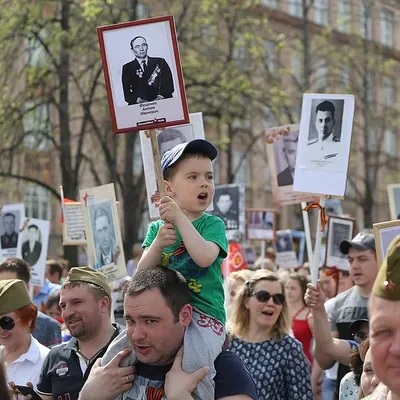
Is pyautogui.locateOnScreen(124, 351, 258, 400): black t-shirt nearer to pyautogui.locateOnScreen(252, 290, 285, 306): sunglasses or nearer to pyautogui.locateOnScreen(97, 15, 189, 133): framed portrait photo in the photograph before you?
pyautogui.locateOnScreen(97, 15, 189, 133): framed portrait photo

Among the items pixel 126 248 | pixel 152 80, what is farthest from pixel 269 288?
pixel 126 248

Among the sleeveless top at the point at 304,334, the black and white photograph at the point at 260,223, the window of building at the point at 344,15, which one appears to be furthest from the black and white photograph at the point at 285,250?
the window of building at the point at 344,15

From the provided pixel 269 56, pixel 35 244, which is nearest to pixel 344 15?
pixel 269 56

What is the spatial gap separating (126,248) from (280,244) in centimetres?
620

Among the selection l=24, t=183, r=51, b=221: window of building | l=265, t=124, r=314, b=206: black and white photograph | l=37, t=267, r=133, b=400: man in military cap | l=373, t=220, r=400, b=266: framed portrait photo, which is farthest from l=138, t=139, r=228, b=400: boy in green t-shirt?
l=24, t=183, r=51, b=221: window of building

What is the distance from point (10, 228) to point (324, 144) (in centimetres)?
510

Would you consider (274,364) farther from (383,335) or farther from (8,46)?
(8,46)

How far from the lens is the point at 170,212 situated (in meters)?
3.83

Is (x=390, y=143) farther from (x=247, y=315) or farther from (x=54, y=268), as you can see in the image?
(x=247, y=315)

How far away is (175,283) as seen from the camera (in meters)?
3.70

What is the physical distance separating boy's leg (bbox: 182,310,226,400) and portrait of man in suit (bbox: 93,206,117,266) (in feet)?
13.4

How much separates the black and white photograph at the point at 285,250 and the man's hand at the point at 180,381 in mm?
11799

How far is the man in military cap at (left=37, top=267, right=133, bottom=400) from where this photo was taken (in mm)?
4988

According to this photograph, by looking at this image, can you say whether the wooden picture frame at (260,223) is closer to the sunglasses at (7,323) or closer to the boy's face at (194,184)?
the sunglasses at (7,323)
